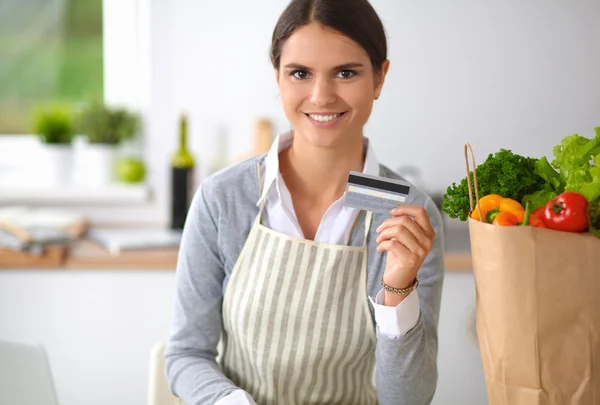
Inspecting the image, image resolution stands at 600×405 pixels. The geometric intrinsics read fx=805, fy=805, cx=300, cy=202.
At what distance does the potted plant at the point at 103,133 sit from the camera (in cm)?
285

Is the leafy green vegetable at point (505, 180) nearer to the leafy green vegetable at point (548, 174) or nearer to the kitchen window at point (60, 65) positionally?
the leafy green vegetable at point (548, 174)

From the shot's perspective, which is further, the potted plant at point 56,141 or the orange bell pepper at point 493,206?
the potted plant at point 56,141

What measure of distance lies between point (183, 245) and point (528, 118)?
1729 mm

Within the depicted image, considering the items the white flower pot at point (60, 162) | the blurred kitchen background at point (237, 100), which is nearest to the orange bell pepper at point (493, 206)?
the blurred kitchen background at point (237, 100)

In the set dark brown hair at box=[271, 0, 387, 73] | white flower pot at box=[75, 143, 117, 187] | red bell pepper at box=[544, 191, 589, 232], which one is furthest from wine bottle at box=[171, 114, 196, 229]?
red bell pepper at box=[544, 191, 589, 232]

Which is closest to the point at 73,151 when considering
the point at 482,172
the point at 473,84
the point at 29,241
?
the point at 29,241

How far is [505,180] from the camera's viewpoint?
973 millimetres

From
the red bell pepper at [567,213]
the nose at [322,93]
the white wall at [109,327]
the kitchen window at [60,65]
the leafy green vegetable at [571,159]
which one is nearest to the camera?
the red bell pepper at [567,213]

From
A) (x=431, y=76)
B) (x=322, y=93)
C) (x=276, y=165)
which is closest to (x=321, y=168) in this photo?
(x=276, y=165)

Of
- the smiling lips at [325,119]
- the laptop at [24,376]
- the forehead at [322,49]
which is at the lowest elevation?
the laptop at [24,376]

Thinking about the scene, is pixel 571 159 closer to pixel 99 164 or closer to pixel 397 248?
pixel 397 248

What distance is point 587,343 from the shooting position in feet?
2.97

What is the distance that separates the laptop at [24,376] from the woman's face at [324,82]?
63 centimetres

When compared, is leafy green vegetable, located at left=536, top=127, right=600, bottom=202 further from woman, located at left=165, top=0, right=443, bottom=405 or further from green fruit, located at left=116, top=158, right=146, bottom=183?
green fruit, located at left=116, top=158, right=146, bottom=183
